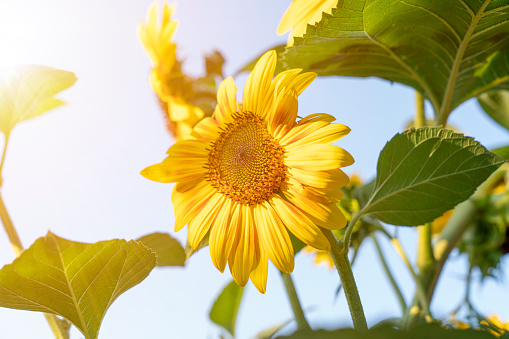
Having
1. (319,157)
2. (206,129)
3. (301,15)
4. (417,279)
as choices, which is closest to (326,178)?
(319,157)

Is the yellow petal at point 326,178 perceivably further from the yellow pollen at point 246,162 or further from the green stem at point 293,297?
the green stem at point 293,297

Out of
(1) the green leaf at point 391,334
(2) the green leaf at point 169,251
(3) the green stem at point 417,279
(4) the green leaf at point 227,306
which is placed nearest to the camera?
(1) the green leaf at point 391,334

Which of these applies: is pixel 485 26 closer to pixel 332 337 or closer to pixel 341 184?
pixel 341 184

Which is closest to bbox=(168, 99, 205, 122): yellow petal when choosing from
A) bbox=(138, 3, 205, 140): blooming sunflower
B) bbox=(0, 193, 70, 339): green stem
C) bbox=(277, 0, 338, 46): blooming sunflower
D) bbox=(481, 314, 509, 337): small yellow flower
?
bbox=(138, 3, 205, 140): blooming sunflower

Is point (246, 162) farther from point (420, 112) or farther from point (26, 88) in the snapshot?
point (420, 112)

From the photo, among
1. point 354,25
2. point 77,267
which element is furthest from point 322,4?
point 77,267

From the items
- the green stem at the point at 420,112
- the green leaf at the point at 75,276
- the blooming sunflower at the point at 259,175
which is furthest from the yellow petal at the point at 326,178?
the green stem at the point at 420,112

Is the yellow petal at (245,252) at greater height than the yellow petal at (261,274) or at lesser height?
greater
